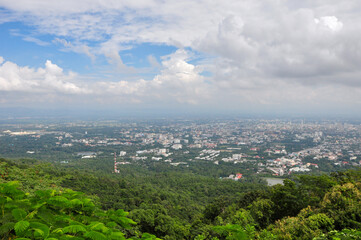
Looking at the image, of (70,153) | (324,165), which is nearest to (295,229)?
(324,165)

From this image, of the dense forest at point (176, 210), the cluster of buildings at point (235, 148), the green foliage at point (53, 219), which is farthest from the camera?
the cluster of buildings at point (235, 148)

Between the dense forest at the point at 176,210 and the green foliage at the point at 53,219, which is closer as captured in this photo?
the green foliage at the point at 53,219

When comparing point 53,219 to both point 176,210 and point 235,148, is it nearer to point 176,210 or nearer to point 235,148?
point 176,210

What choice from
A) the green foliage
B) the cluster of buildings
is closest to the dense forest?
the green foliage

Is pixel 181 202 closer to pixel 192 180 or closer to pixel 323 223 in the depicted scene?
pixel 192 180

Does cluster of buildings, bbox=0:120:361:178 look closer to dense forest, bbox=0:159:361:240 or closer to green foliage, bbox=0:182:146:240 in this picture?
dense forest, bbox=0:159:361:240

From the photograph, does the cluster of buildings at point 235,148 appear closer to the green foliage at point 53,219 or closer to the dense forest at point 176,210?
the dense forest at point 176,210

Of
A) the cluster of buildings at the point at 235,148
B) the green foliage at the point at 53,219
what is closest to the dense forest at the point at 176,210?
the green foliage at the point at 53,219

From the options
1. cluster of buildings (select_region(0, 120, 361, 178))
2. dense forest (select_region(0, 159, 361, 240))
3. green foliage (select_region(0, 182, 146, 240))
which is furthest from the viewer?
cluster of buildings (select_region(0, 120, 361, 178))

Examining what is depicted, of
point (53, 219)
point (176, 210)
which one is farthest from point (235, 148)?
point (53, 219)

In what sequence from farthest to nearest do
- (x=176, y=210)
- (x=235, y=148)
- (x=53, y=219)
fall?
(x=235, y=148)
(x=176, y=210)
(x=53, y=219)
